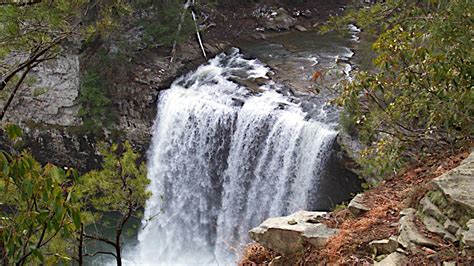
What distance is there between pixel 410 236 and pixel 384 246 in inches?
7.8

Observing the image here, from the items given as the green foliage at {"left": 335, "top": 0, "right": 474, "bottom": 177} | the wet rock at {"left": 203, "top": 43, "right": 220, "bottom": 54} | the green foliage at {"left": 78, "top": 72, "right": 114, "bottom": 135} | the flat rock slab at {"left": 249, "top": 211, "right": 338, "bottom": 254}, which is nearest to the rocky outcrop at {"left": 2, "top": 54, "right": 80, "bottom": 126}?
the green foliage at {"left": 78, "top": 72, "right": 114, "bottom": 135}

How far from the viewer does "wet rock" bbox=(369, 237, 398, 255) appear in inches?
140

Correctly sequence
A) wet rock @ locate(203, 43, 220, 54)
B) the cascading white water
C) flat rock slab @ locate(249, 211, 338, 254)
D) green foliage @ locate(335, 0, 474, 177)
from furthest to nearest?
1. wet rock @ locate(203, 43, 220, 54)
2. the cascading white water
3. green foliage @ locate(335, 0, 474, 177)
4. flat rock slab @ locate(249, 211, 338, 254)

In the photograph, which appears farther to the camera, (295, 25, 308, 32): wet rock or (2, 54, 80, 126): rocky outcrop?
(295, 25, 308, 32): wet rock

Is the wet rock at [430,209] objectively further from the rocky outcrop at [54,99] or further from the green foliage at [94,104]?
the rocky outcrop at [54,99]

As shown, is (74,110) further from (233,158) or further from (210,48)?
(233,158)

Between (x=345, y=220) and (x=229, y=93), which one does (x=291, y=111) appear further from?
(x=345, y=220)

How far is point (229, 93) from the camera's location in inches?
528

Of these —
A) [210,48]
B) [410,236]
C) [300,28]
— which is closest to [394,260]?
[410,236]

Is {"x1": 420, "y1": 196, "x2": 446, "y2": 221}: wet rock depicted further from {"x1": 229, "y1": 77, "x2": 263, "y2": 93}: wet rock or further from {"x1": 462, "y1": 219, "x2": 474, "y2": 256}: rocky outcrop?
{"x1": 229, "y1": 77, "x2": 263, "y2": 93}: wet rock

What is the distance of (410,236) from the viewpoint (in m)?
3.51

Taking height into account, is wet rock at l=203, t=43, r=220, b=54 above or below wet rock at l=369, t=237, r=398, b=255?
above

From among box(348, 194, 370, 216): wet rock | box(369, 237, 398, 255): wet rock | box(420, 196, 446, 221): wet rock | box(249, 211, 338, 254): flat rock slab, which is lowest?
box(249, 211, 338, 254): flat rock slab

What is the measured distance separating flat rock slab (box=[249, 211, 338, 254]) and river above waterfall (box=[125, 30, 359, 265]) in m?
6.38
